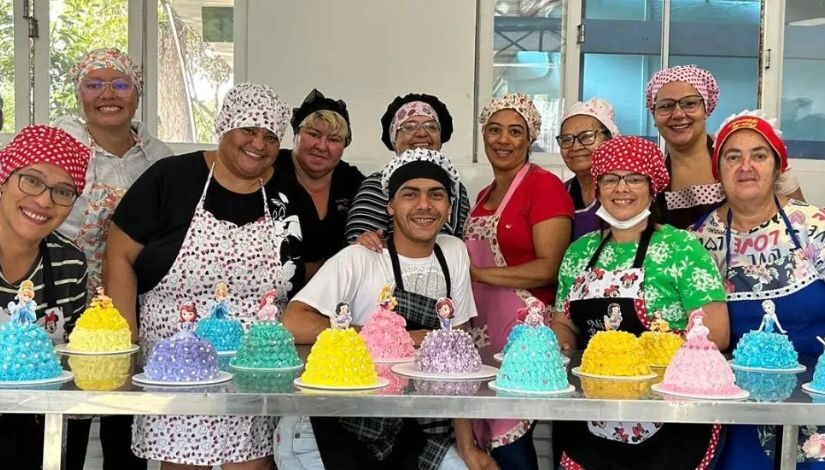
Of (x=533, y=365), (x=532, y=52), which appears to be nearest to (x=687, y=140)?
(x=533, y=365)

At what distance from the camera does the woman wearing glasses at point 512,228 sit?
3.30 meters

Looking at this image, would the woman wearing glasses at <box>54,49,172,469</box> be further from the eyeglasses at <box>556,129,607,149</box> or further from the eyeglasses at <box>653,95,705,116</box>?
the eyeglasses at <box>653,95,705,116</box>

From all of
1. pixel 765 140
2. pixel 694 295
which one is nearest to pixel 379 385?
pixel 694 295

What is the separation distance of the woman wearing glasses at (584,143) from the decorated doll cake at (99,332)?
1.78 m

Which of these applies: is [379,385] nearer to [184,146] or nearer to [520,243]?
[520,243]

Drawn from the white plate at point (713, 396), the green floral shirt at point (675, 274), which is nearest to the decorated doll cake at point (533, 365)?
the white plate at point (713, 396)

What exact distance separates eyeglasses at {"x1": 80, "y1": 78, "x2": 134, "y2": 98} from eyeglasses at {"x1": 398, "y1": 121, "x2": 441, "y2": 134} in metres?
1.14

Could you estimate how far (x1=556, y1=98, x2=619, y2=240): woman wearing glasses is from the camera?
3.50m

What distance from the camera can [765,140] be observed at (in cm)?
293

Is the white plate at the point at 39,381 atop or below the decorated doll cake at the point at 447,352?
below

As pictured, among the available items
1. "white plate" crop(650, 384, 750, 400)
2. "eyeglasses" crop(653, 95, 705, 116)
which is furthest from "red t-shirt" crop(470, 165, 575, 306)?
"white plate" crop(650, 384, 750, 400)

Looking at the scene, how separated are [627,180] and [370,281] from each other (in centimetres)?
93

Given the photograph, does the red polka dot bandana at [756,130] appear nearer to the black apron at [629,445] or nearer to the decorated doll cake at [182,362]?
the black apron at [629,445]

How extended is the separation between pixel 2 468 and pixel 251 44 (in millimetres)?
2939
